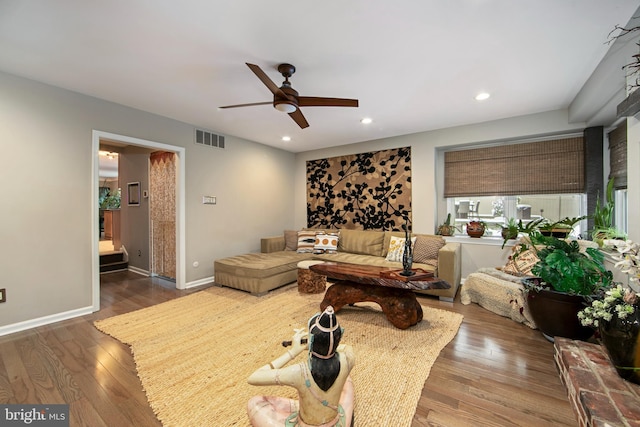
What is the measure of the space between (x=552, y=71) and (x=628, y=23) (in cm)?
65

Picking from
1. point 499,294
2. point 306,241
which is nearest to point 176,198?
point 306,241

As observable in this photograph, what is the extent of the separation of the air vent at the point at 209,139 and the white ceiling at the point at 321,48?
0.81 meters

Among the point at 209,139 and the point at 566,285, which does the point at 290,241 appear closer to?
the point at 209,139

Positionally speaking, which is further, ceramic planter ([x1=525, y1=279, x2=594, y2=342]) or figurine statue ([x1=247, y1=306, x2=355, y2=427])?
ceramic planter ([x1=525, y1=279, x2=594, y2=342])

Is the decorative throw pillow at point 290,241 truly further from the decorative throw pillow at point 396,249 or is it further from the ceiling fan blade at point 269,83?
the ceiling fan blade at point 269,83

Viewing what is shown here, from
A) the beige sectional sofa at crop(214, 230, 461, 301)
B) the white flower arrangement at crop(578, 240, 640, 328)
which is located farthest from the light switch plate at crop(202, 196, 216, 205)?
the white flower arrangement at crop(578, 240, 640, 328)

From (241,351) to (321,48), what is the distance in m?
2.60

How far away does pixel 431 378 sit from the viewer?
1.88 m

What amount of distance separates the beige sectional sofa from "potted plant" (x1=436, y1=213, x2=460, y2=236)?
0.36 meters

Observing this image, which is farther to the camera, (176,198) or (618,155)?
(176,198)

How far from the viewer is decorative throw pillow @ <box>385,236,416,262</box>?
13.4ft

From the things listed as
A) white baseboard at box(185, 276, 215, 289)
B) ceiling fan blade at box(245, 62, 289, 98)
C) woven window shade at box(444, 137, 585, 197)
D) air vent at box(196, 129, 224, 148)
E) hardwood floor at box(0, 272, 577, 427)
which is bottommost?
hardwood floor at box(0, 272, 577, 427)

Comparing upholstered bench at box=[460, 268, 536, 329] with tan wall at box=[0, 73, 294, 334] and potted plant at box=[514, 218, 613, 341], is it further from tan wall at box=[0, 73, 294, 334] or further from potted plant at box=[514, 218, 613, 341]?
tan wall at box=[0, 73, 294, 334]

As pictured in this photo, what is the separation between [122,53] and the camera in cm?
226
